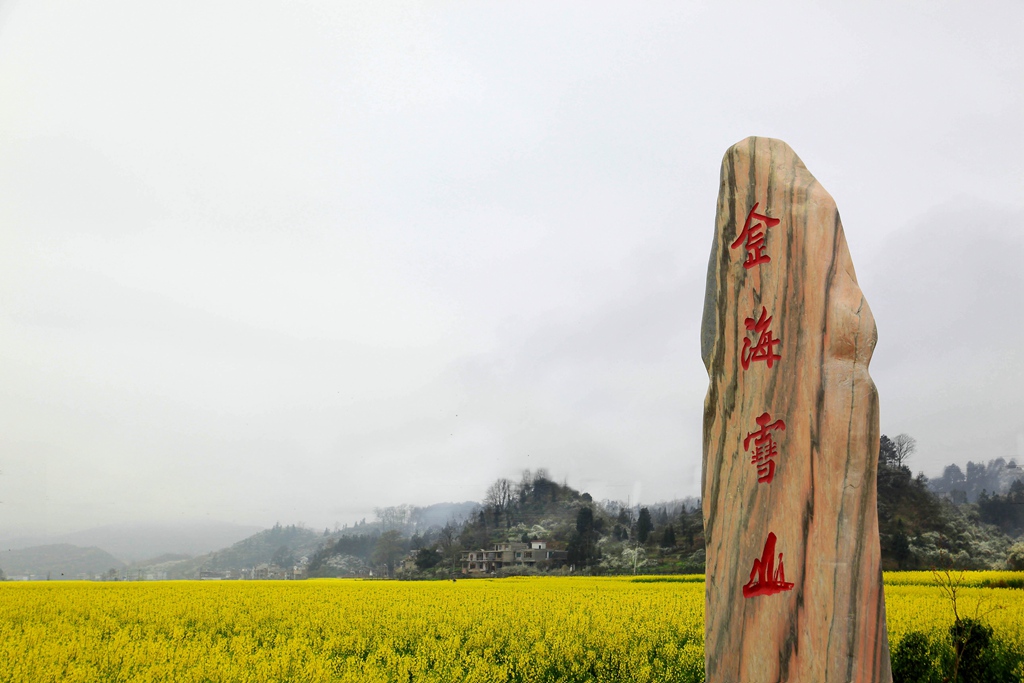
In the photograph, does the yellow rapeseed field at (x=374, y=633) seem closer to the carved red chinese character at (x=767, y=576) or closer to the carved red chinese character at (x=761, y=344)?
the carved red chinese character at (x=767, y=576)

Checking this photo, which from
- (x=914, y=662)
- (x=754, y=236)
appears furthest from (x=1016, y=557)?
(x=754, y=236)

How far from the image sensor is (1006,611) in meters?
7.62

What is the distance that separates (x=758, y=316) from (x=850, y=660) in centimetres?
195

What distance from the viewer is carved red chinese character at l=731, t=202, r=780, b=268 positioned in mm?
4031

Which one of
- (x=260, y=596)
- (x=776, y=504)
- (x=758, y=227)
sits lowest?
(x=260, y=596)

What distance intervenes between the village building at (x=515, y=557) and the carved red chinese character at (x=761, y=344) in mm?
14029

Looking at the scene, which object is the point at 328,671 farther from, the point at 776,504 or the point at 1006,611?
the point at 1006,611

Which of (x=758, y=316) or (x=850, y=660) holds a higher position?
(x=758, y=316)

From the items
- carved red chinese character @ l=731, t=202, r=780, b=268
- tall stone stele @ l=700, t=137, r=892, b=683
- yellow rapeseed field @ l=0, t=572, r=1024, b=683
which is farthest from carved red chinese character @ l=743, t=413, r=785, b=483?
yellow rapeseed field @ l=0, t=572, r=1024, b=683

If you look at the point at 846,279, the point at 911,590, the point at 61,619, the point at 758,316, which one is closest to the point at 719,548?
the point at 758,316

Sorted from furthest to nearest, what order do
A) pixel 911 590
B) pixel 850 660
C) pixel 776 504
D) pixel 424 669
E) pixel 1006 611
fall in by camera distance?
1. pixel 911 590
2. pixel 1006 611
3. pixel 424 669
4. pixel 776 504
5. pixel 850 660

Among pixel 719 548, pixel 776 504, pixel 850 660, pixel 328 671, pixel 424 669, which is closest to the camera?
pixel 850 660

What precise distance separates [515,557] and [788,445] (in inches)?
589

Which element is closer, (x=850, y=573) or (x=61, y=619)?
(x=850, y=573)
